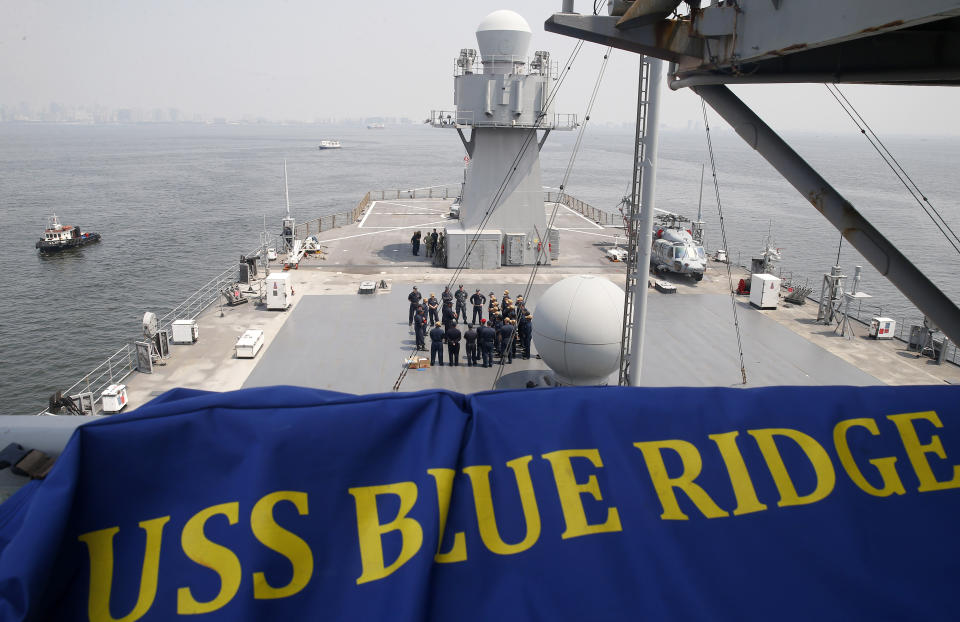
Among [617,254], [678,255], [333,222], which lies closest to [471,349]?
[678,255]

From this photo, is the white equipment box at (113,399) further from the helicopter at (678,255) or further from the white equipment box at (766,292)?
the white equipment box at (766,292)

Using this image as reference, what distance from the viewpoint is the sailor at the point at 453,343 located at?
56.4ft

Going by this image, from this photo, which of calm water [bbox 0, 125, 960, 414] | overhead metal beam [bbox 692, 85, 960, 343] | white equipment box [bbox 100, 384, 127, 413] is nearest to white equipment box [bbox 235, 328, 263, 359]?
white equipment box [bbox 100, 384, 127, 413]

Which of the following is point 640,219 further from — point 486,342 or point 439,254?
point 439,254

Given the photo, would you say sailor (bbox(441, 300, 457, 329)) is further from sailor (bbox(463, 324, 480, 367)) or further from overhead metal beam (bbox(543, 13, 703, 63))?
overhead metal beam (bbox(543, 13, 703, 63))

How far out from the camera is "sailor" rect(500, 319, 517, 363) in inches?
680

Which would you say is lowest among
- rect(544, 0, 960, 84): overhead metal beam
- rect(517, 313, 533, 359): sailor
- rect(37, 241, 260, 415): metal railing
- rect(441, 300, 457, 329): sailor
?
rect(37, 241, 260, 415): metal railing

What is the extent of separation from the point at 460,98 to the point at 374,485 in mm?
27985

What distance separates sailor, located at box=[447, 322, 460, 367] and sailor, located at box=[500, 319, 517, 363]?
3.79 feet

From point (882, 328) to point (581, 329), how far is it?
1183cm

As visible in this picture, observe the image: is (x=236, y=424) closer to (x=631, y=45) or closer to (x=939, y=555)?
(x=939, y=555)

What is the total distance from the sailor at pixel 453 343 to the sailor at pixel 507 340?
3.79 ft

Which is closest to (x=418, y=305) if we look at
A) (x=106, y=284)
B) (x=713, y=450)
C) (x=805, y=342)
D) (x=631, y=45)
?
(x=805, y=342)

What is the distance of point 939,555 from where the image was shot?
2.16 m
